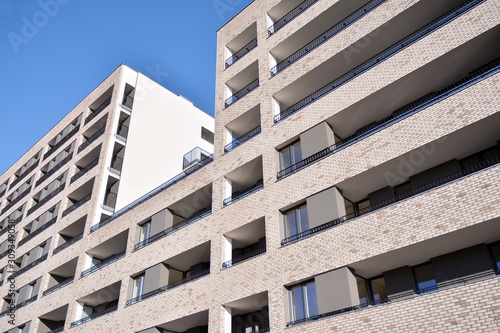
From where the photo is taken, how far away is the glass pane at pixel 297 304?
17406 millimetres

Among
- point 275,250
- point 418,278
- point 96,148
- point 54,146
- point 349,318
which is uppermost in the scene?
point 54,146

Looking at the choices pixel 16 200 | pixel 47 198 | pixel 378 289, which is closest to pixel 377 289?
pixel 378 289

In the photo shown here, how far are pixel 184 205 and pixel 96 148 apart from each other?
1314 cm

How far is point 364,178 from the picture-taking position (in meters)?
18.1

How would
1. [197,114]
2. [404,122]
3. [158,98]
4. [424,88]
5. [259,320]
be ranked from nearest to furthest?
1. [404,122]
2. [424,88]
3. [259,320]
4. [158,98]
5. [197,114]

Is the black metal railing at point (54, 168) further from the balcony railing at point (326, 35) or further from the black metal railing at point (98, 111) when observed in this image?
the balcony railing at point (326, 35)

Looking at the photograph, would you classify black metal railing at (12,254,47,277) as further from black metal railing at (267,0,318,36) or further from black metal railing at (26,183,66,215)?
black metal railing at (267,0,318,36)

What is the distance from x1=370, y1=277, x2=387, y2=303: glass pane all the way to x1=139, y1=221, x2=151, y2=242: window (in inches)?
576

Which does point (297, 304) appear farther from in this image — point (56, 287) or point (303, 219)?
point (56, 287)

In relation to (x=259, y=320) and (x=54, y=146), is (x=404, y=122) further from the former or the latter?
(x=54, y=146)

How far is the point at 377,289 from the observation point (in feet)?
56.1

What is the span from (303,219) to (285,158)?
12.5ft

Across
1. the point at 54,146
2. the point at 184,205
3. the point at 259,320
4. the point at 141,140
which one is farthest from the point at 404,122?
the point at 54,146

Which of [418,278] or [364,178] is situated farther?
[364,178]
